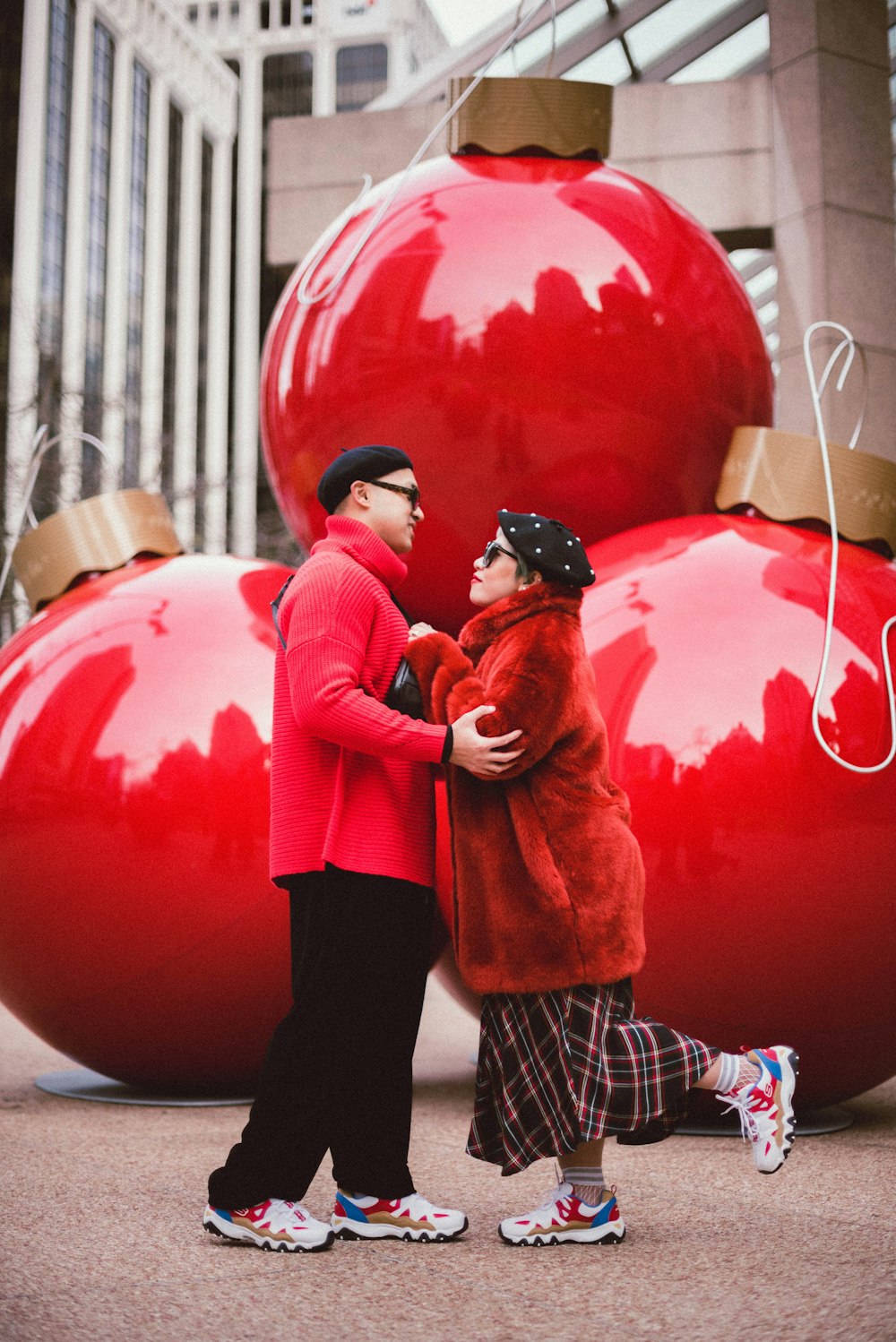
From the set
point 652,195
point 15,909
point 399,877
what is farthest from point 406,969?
point 652,195

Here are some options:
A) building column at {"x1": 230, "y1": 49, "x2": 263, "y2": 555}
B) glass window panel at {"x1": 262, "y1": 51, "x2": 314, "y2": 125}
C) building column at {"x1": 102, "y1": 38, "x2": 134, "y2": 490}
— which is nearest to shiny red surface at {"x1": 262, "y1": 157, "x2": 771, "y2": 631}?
building column at {"x1": 230, "y1": 49, "x2": 263, "y2": 555}

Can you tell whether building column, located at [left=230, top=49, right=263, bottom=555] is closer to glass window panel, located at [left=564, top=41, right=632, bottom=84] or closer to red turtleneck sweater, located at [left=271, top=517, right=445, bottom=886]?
glass window panel, located at [left=564, top=41, right=632, bottom=84]

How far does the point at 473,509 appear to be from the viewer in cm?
490

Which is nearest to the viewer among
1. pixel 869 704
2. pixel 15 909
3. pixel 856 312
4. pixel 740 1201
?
pixel 740 1201

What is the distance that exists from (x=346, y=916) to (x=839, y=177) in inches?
430

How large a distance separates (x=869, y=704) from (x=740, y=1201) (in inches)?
55.8

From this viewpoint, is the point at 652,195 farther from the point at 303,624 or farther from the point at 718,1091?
the point at 718,1091

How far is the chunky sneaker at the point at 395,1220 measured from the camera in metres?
3.17

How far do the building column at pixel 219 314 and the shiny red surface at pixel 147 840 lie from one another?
43135 millimetres

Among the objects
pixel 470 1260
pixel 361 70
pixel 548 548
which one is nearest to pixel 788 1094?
pixel 470 1260

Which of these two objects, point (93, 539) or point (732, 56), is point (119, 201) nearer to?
point (732, 56)

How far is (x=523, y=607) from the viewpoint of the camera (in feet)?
10.7

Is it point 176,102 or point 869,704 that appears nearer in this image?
point 869,704

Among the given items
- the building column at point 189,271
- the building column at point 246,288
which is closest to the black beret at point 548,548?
the building column at point 246,288
